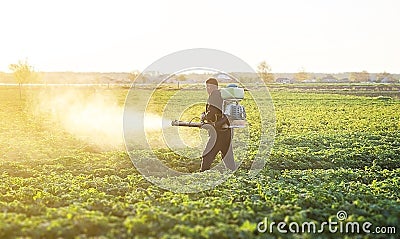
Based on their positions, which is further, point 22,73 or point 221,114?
point 22,73

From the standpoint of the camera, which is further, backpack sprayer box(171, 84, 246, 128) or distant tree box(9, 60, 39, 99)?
distant tree box(9, 60, 39, 99)

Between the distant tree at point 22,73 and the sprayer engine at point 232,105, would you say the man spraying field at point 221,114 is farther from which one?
the distant tree at point 22,73

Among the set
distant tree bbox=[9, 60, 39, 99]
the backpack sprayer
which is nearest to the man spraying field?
the backpack sprayer

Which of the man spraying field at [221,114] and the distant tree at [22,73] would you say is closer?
the man spraying field at [221,114]

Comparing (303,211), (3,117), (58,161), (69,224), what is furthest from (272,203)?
(3,117)

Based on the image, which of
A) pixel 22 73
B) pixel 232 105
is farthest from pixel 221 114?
pixel 22 73

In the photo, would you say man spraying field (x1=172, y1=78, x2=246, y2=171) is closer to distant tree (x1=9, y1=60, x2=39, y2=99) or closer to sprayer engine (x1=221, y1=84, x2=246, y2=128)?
sprayer engine (x1=221, y1=84, x2=246, y2=128)

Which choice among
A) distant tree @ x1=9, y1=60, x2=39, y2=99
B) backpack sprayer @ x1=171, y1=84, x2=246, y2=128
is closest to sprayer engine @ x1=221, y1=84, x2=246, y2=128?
backpack sprayer @ x1=171, y1=84, x2=246, y2=128

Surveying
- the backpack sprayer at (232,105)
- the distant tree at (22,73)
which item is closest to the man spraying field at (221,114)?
the backpack sprayer at (232,105)

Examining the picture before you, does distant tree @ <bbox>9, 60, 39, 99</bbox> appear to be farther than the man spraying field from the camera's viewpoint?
Yes

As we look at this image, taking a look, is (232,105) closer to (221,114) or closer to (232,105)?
(232,105)

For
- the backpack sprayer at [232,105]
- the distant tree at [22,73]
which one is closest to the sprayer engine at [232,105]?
the backpack sprayer at [232,105]

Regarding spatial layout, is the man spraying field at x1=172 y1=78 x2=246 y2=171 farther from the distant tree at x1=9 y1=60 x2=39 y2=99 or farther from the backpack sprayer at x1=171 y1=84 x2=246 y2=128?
the distant tree at x1=9 y1=60 x2=39 y2=99

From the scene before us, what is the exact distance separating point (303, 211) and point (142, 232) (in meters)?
2.47
